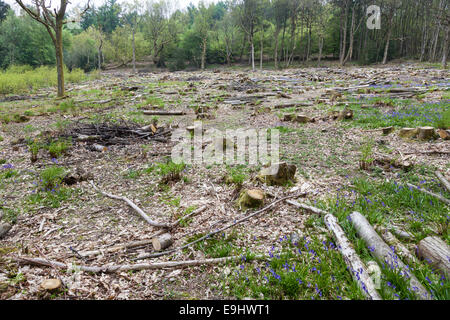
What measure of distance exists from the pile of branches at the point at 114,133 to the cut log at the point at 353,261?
582 cm

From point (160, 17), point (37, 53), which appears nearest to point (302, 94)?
point (160, 17)

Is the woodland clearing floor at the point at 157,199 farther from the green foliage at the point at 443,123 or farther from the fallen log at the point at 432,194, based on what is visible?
the green foliage at the point at 443,123

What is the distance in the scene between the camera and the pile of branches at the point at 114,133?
24.6ft

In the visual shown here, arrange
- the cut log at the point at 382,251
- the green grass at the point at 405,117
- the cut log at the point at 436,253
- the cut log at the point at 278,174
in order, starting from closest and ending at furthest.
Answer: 1. the cut log at the point at 382,251
2. the cut log at the point at 436,253
3. the cut log at the point at 278,174
4. the green grass at the point at 405,117

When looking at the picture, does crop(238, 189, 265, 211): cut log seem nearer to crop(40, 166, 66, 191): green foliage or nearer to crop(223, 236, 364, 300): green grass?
crop(223, 236, 364, 300): green grass

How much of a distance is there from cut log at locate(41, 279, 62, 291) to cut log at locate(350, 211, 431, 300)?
3.06 m

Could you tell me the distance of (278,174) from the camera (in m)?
4.48

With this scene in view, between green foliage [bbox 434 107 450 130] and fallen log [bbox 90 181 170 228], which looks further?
green foliage [bbox 434 107 450 130]

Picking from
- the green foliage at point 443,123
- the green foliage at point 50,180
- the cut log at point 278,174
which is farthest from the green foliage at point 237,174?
the green foliage at point 443,123

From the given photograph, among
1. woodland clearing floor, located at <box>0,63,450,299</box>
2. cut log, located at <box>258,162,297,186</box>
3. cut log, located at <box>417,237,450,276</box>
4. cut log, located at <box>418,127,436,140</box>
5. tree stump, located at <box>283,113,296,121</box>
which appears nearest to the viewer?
cut log, located at <box>417,237,450,276</box>

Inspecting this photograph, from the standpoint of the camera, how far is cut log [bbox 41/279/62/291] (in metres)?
2.26

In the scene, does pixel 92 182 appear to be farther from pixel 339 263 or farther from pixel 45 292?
pixel 339 263

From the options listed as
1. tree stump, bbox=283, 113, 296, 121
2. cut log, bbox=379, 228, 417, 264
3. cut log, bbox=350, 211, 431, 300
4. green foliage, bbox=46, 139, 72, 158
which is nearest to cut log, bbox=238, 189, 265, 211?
cut log, bbox=350, 211, 431, 300

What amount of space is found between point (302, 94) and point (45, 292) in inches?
628
